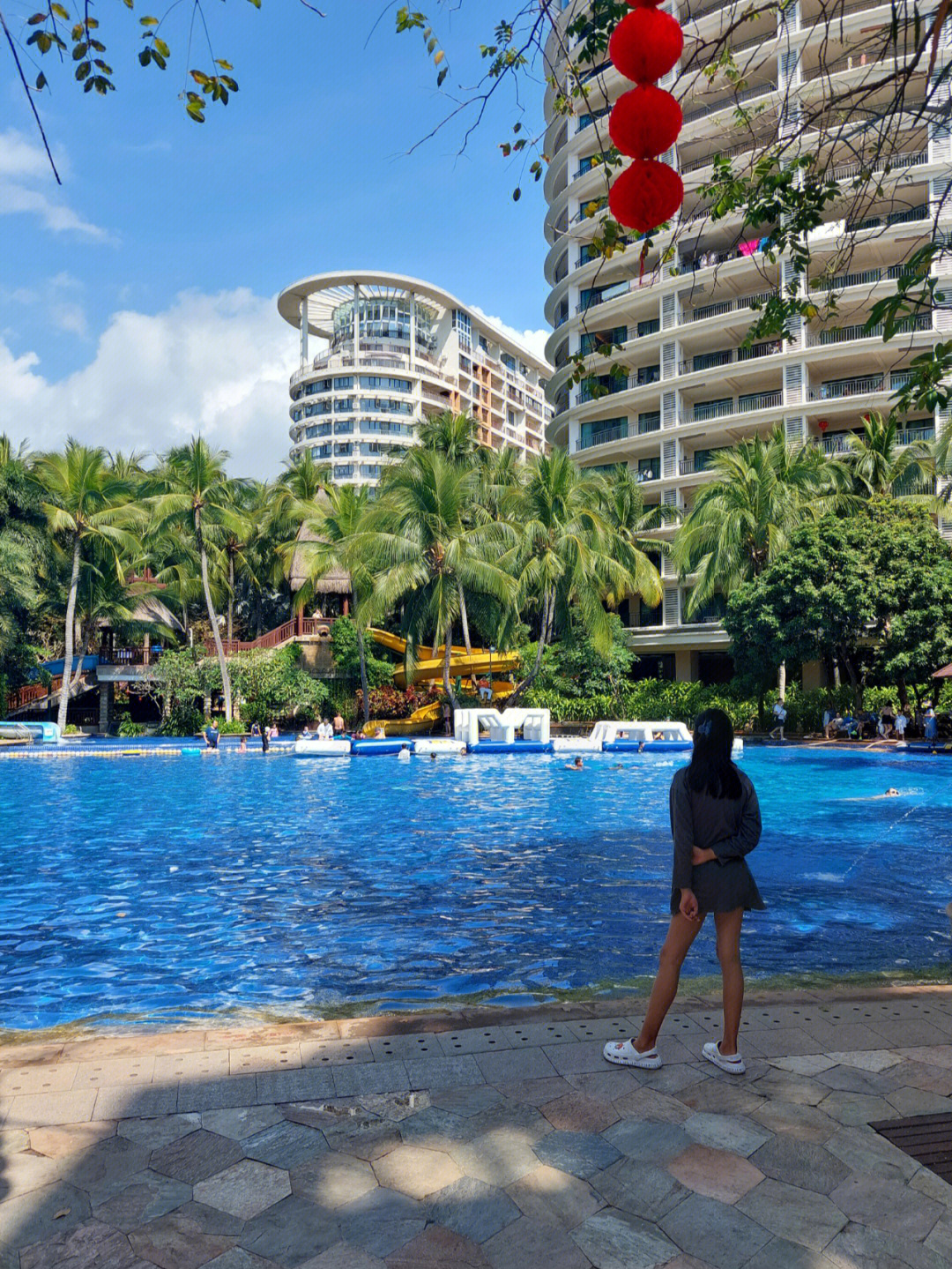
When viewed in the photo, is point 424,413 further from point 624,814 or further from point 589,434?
point 624,814

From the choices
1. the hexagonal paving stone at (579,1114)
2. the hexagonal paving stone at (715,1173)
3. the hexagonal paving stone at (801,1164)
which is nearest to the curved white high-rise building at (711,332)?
the hexagonal paving stone at (579,1114)

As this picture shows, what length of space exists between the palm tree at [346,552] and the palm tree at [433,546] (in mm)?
400

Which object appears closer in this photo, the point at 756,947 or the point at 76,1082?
the point at 76,1082

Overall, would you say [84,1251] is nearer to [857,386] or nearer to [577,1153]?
[577,1153]

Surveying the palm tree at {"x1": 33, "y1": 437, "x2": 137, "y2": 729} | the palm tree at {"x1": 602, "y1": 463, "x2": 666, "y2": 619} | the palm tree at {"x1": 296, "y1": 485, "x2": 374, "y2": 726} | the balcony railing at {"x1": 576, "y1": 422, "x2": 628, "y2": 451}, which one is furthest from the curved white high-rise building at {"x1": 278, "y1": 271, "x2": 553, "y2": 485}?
the palm tree at {"x1": 33, "y1": 437, "x2": 137, "y2": 729}

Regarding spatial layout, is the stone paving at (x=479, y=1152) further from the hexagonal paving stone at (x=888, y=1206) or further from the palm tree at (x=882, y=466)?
the palm tree at (x=882, y=466)

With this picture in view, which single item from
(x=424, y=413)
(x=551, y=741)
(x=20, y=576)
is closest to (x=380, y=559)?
(x=551, y=741)

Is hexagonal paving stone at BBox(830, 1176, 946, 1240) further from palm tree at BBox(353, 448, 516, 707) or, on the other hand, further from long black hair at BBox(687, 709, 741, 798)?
palm tree at BBox(353, 448, 516, 707)

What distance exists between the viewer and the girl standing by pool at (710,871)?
4234 mm

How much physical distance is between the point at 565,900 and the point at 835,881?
3.24 meters

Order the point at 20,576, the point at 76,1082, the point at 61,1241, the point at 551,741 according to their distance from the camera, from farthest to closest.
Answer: the point at 20,576 < the point at 551,741 < the point at 76,1082 < the point at 61,1241

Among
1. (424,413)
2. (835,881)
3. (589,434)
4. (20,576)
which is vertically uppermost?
(424,413)

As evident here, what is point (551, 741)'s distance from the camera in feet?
96.1

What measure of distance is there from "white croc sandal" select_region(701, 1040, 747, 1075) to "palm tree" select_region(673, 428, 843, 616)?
29015mm
